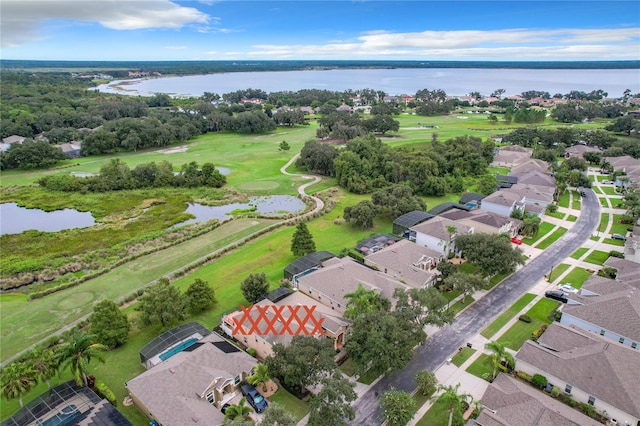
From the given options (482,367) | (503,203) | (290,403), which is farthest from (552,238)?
(290,403)

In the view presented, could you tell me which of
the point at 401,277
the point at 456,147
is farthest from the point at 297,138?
the point at 401,277

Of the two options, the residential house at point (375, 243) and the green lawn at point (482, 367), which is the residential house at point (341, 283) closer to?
the residential house at point (375, 243)

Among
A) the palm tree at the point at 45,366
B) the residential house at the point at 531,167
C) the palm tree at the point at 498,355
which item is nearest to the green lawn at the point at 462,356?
the palm tree at the point at 498,355

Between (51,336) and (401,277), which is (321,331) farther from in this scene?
(51,336)

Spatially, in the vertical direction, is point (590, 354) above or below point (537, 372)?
above

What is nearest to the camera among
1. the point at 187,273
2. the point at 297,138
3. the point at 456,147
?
the point at 187,273

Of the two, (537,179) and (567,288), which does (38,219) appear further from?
(537,179)

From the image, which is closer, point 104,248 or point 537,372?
point 537,372
